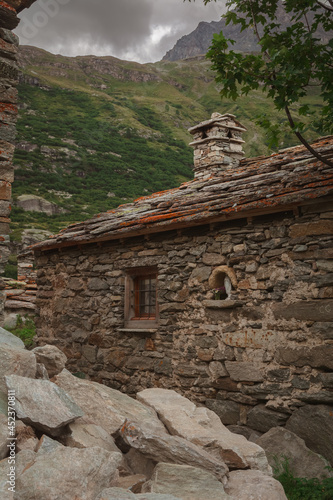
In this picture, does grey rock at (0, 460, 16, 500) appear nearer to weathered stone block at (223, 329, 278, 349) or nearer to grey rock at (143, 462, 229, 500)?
grey rock at (143, 462, 229, 500)

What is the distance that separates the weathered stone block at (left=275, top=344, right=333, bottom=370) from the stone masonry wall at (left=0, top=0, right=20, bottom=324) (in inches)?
135

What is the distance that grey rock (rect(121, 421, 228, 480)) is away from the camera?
3.06m

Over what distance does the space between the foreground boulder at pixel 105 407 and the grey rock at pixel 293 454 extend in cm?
194

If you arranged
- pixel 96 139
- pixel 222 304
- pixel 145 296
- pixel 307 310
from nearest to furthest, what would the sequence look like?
1. pixel 307 310
2. pixel 222 304
3. pixel 145 296
4. pixel 96 139

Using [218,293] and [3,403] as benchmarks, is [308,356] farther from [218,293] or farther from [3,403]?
[3,403]

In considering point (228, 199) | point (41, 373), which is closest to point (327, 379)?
point (228, 199)

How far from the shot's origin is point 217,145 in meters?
10.7

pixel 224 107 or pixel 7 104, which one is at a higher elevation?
pixel 224 107

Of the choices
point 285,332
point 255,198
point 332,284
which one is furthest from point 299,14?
point 285,332

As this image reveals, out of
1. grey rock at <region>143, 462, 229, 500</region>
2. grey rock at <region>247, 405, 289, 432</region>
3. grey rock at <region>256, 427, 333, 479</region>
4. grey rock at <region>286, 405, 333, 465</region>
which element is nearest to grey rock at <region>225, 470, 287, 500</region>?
grey rock at <region>143, 462, 229, 500</region>

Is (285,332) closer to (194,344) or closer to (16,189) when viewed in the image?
(194,344)

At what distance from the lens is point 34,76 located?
5444 cm

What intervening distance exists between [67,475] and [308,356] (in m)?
3.70

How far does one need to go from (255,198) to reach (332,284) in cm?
150
